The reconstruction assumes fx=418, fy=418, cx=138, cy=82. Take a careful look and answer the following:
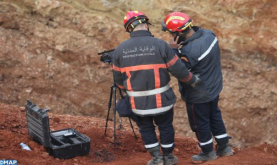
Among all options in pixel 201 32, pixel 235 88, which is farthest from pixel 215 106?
pixel 235 88

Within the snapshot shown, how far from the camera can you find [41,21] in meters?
10.2

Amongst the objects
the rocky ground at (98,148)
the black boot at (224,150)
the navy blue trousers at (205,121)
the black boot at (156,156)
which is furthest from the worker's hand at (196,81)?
the black boot at (224,150)

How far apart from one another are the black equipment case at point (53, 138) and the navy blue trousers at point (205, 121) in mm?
1450

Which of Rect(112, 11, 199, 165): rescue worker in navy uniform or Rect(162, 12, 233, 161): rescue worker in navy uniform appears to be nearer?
Rect(112, 11, 199, 165): rescue worker in navy uniform

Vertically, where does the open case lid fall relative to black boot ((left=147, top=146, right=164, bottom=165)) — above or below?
above

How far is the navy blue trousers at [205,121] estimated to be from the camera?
5.34 m

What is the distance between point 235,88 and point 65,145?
559cm

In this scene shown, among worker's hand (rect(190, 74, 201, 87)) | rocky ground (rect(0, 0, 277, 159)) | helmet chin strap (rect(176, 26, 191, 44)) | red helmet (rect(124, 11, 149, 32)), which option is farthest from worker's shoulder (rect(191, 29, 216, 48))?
rocky ground (rect(0, 0, 277, 159))

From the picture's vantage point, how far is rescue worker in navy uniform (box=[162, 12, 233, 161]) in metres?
5.18

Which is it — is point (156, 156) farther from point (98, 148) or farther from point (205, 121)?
point (98, 148)

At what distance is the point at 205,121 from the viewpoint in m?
5.37

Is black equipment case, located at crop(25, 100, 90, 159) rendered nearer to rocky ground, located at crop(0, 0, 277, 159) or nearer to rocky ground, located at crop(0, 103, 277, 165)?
rocky ground, located at crop(0, 103, 277, 165)

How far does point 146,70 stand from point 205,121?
1130 millimetres

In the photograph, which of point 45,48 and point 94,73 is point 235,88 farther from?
point 45,48
